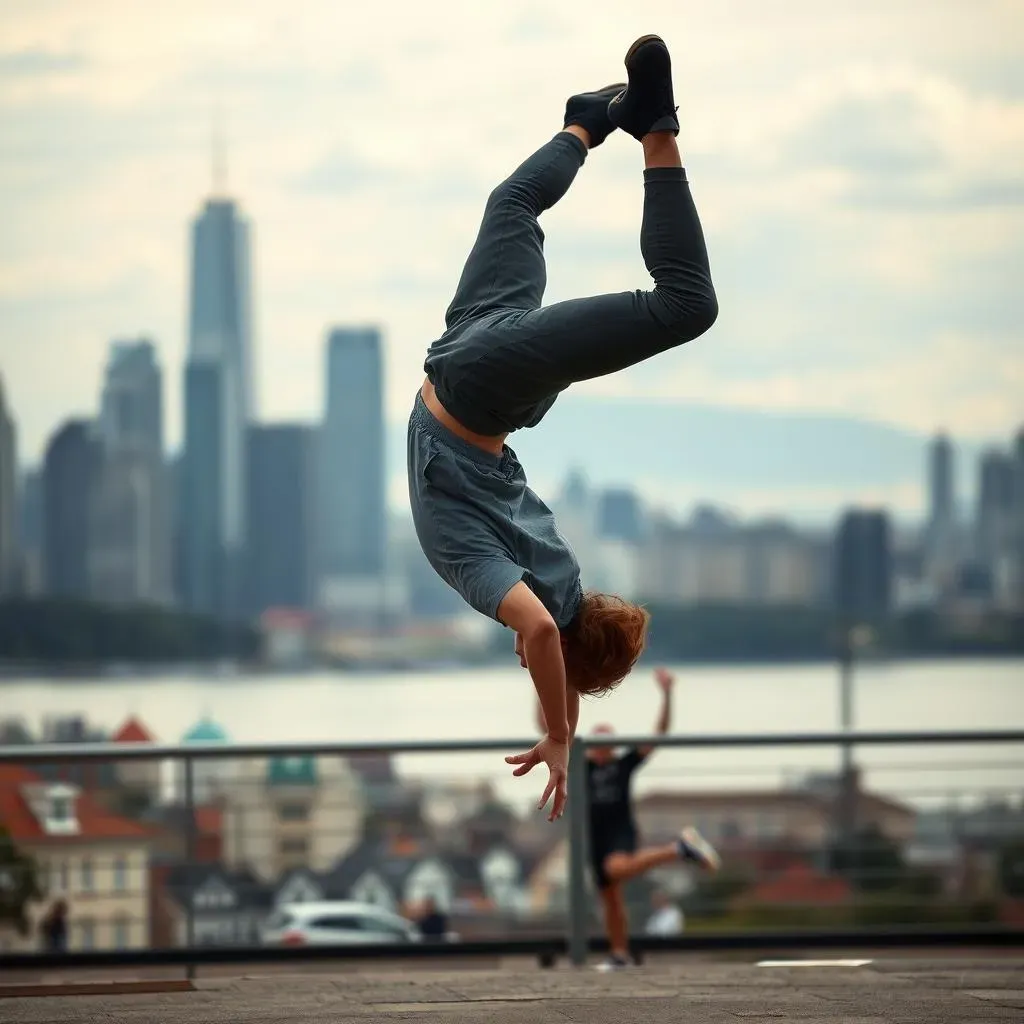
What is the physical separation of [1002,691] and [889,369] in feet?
77.1

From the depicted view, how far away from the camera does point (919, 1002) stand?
3885 mm

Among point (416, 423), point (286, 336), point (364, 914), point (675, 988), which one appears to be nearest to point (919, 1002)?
point (675, 988)

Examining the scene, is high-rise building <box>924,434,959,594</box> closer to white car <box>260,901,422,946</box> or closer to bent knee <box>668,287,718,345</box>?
white car <box>260,901,422,946</box>

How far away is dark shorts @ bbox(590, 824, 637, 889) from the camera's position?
7.90 metres

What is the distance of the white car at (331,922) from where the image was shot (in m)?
7.43

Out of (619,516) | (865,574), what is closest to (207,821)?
(619,516)

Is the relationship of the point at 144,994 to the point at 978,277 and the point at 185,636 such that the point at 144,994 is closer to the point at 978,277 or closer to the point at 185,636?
the point at 185,636

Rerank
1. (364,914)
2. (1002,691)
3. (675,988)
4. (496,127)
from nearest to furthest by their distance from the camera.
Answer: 1. (675,988)
2. (364,914)
3. (1002,691)
4. (496,127)

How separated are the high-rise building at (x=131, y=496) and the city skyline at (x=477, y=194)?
4.82ft

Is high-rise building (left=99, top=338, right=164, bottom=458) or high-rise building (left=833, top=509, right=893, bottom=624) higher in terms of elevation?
high-rise building (left=99, top=338, right=164, bottom=458)

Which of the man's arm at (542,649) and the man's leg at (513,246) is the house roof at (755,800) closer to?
the man's arm at (542,649)

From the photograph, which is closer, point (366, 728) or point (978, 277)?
point (366, 728)

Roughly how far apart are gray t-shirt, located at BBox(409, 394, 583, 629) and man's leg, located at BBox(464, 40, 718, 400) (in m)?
0.25

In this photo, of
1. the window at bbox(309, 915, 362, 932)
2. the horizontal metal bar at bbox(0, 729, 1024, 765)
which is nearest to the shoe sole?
the horizontal metal bar at bbox(0, 729, 1024, 765)
